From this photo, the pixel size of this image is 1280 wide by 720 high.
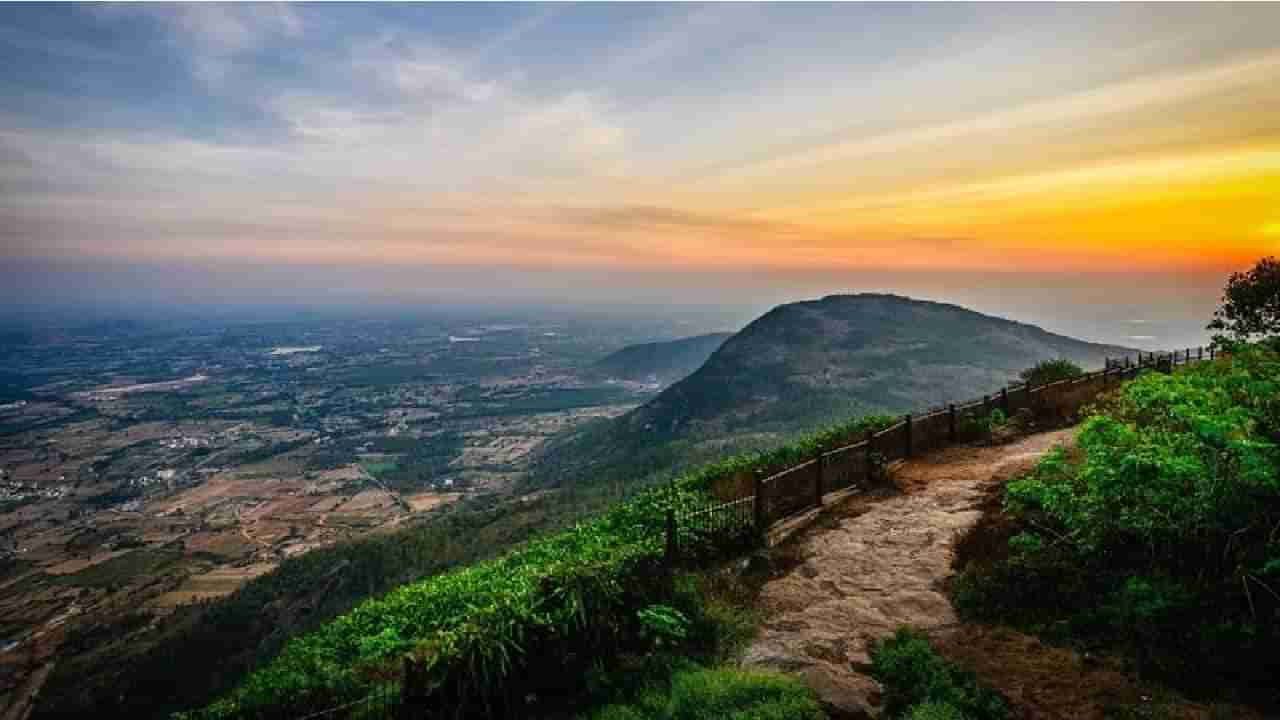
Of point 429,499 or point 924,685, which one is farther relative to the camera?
point 429,499

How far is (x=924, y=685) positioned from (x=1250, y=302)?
18537 mm

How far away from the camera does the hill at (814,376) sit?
10069cm

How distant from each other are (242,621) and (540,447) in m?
86.8

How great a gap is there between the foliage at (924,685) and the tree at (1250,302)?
571 inches

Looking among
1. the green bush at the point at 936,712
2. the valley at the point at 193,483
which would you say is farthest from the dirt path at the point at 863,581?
the valley at the point at 193,483

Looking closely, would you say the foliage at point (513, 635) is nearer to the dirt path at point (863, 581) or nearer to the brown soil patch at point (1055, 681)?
the dirt path at point (863, 581)

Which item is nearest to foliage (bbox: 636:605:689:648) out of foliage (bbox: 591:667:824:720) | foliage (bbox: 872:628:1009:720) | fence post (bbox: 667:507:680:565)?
foliage (bbox: 591:667:824:720)

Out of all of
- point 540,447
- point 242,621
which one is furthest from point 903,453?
point 540,447

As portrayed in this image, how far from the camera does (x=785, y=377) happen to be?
439 ft

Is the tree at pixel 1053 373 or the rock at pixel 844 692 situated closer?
the rock at pixel 844 692

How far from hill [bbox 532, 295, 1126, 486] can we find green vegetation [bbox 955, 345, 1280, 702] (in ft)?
222

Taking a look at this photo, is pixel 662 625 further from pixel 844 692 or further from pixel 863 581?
pixel 863 581

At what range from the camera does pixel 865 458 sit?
13.3 metres

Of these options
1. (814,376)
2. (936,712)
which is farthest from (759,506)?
(814,376)
